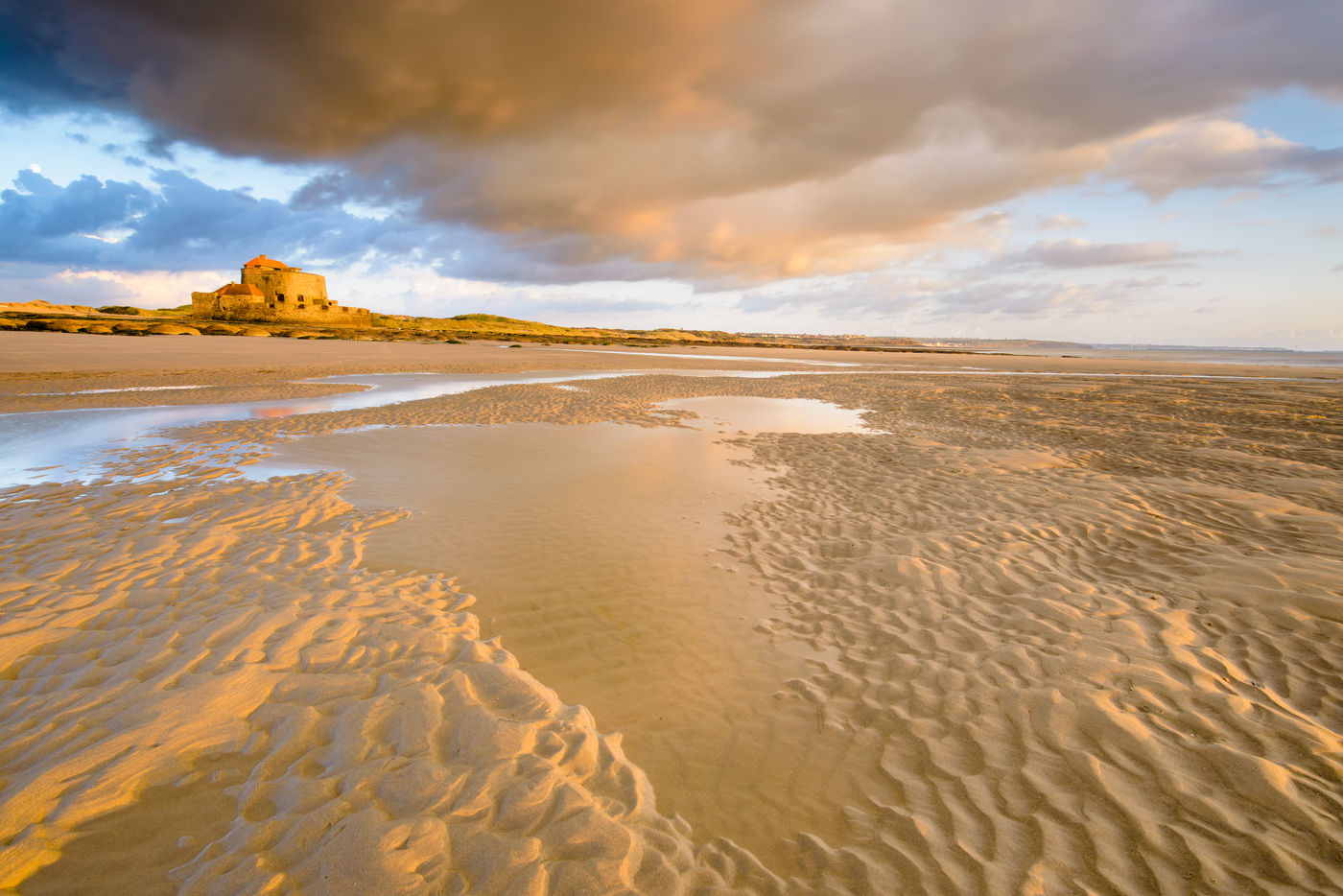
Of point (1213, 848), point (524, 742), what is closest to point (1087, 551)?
point (1213, 848)

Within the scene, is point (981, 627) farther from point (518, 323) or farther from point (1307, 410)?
point (518, 323)

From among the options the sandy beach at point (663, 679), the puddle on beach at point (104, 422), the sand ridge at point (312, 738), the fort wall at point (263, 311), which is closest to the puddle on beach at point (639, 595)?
the sandy beach at point (663, 679)

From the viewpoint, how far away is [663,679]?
4566 millimetres

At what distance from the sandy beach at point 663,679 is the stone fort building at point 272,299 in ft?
237

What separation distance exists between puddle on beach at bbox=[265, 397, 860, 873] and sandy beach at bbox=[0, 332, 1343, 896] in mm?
38

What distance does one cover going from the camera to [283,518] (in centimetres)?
731

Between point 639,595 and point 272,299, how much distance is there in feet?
279

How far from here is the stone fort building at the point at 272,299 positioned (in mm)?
66438

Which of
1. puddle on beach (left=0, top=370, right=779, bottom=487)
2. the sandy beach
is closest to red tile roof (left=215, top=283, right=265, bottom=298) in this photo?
puddle on beach (left=0, top=370, right=779, bottom=487)

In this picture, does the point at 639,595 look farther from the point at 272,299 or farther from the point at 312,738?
the point at 272,299

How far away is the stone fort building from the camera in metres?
66.4

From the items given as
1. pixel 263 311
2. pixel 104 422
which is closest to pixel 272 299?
pixel 263 311

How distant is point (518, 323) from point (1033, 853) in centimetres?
11618

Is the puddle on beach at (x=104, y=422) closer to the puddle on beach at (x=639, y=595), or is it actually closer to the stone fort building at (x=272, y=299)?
the puddle on beach at (x=639, y=595)
